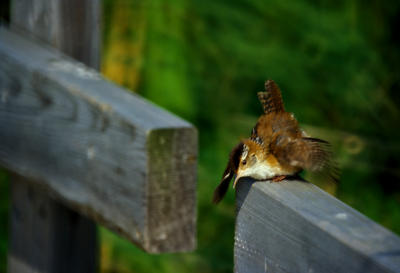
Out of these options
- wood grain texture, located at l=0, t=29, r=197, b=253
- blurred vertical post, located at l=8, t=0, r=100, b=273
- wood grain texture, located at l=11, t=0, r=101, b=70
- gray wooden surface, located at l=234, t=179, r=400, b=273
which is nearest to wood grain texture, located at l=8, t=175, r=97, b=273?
blurred vertical post, located at l=8, t=0, r=100, b=273

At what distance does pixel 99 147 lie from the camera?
1.61 metres

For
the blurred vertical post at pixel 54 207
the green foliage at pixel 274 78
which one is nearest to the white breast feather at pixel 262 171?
the blurred vertical post at pixel 54 207

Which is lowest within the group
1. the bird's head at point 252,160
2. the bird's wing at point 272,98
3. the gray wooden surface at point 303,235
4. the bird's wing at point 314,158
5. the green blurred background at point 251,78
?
the green blurred background at point 251,78

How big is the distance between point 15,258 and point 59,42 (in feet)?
2.45

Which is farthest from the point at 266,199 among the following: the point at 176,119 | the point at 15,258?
the point at 15,258

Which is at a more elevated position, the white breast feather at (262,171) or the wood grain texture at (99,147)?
the white breast feather at (262,171)

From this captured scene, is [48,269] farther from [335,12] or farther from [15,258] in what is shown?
[335,12]

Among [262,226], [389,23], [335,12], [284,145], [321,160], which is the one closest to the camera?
[262,226]

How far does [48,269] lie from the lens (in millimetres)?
1957

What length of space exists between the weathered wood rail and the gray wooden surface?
45 centimetres

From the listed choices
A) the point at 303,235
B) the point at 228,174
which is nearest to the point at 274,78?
the point at 228,174

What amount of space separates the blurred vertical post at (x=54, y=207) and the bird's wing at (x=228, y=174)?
31.0 inches

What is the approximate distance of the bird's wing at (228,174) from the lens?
127 cm

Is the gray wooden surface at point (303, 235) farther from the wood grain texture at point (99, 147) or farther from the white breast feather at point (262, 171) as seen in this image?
the wood grain texture at point (99, 147)
